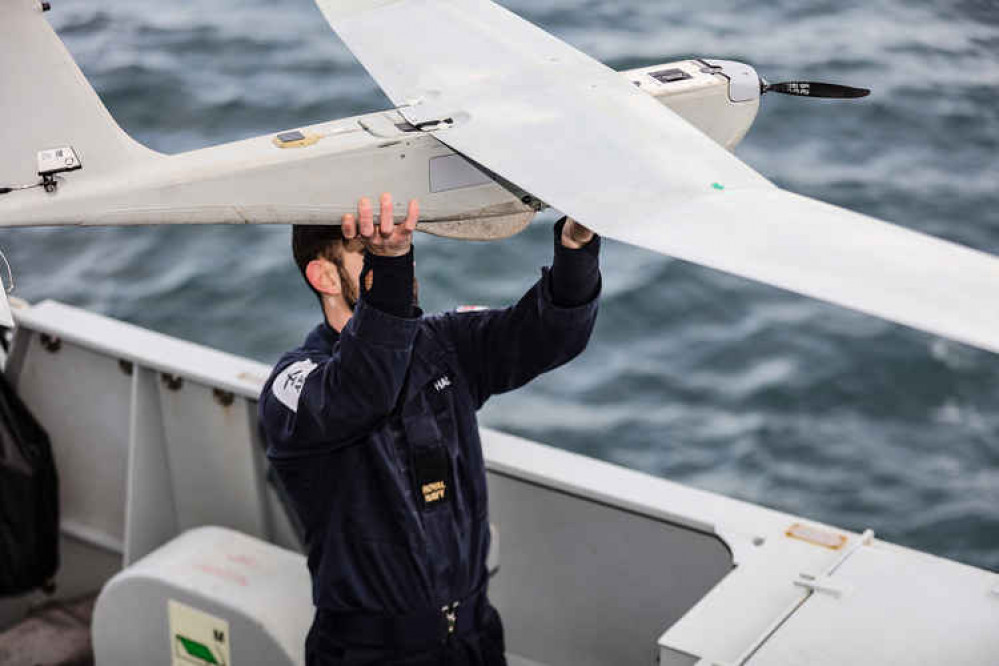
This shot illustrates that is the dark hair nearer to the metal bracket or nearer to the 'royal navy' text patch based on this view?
the 'royal navy' text patch

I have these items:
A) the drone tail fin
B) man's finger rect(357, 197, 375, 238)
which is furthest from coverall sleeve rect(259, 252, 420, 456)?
the drone tail fin

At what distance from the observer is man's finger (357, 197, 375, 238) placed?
3221mm

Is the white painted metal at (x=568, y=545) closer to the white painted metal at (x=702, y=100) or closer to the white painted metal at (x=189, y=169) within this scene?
the white painted metal at (x=702, y=100)

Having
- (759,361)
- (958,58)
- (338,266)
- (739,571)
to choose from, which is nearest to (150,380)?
(338,266)

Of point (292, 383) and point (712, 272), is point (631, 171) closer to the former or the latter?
point (292, 383)

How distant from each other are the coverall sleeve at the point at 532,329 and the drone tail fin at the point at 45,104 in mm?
917

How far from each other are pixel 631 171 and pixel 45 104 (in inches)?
52.1

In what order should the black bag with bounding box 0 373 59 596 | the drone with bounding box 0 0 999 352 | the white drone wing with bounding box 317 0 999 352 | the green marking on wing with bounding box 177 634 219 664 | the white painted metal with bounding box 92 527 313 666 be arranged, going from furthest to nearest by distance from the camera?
the black bag with bounding box 0 373 59 596
the green marking on wing with bounding box 177 634 219 664
the white painted metal with bounding box 92 527 313 666
the drone with bounding box 0 0 999 352
the white drone wing with bounding box 317 0 999 352

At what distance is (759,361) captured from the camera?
9000 mm

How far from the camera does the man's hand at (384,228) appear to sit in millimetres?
3234

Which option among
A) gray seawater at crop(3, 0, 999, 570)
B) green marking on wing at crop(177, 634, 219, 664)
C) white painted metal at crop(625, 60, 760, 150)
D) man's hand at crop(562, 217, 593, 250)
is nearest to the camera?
man's hand at crop(562, 217, 593, 250)

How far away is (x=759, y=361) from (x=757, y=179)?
5.98m

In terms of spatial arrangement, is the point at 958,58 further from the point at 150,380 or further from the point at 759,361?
the point at 150,380

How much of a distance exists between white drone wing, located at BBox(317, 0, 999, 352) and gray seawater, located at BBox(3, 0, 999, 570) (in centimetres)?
492
